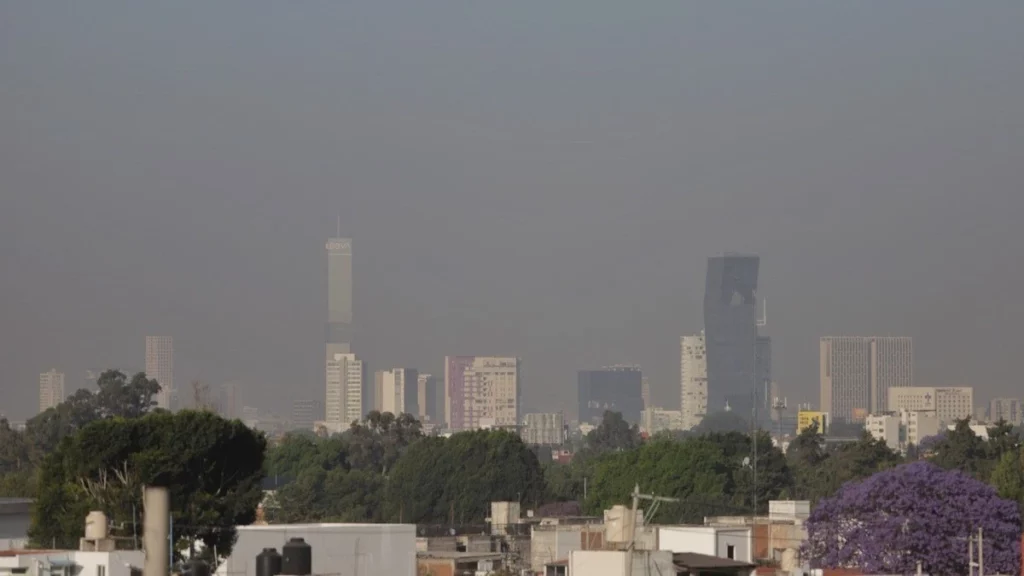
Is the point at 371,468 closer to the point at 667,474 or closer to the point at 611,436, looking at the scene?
the point at 667,474

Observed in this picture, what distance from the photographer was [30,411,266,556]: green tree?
37.6 m

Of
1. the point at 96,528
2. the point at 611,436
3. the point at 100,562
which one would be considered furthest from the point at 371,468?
the point at 100,562

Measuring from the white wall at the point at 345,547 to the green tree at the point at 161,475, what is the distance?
17.1 inches

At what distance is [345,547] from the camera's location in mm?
36719

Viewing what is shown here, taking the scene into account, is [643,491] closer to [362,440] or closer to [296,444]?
[296,444]

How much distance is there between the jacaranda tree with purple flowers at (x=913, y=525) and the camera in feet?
124

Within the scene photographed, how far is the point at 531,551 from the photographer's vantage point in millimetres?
44125

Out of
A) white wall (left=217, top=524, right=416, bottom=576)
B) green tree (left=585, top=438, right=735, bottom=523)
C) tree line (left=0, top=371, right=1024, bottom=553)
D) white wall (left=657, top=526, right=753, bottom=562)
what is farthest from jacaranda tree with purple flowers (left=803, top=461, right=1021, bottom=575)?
green tree (left=585, top=438, right=735, bottom=523)

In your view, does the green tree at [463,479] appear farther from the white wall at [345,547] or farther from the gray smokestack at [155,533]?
the gray smokestack at [155,533]

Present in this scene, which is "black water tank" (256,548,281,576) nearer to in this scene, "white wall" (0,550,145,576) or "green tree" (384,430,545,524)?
"white wall" (0,550,145,576)

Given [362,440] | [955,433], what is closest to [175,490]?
[955,433]

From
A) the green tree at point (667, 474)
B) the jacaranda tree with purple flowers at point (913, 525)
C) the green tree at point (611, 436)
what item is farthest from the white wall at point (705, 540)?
the green tree at point (611, 436)

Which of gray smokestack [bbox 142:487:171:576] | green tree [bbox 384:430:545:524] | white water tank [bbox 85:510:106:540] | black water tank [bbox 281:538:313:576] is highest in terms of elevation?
gray smokestack [bbox 142:487:171:576]

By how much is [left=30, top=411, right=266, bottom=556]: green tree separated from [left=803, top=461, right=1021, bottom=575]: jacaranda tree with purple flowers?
36.7ft
